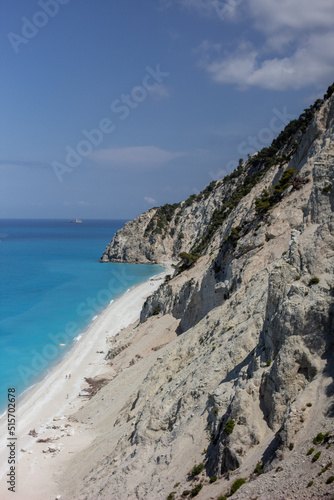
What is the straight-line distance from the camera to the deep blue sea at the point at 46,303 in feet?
147

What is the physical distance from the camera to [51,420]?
99.2 ft

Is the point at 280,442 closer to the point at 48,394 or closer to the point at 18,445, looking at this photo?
the point at 18,445

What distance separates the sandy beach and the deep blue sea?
236 cm

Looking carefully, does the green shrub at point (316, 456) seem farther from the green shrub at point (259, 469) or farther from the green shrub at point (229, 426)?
the green shrub at point (229, 426)

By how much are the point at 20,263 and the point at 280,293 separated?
375 ft

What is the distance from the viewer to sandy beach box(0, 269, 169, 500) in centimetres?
2178

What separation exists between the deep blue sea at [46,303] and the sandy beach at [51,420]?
7.74 feet

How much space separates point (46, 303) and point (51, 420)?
4166cm

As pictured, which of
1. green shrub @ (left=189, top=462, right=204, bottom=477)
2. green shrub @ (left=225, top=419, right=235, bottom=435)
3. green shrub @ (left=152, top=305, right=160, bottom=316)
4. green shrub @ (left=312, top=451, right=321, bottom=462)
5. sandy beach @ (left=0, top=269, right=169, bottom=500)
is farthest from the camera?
green shrub @ (left=152, top=305, right=160, bottom=316)

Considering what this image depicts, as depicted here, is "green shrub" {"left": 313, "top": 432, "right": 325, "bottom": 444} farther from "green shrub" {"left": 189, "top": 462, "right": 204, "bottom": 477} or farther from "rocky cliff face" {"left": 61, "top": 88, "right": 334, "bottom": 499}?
"green shrub" {"left": 189, "top": 462, "right": 204, "bottom": 477}

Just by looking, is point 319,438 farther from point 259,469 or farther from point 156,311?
point 156,311

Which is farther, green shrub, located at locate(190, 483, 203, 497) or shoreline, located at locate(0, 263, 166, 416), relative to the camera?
shoreline, located at locate(0, 263, 166, 416)

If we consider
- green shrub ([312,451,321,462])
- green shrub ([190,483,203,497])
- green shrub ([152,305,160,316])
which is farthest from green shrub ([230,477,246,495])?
green shrub ([152,305,160,316])

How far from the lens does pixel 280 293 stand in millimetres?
14805
